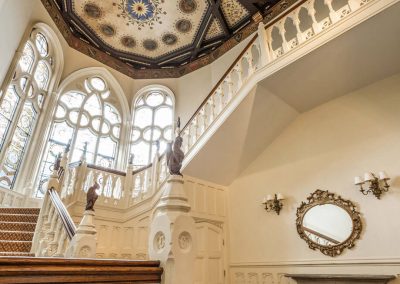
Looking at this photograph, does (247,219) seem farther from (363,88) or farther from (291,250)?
(363,88)

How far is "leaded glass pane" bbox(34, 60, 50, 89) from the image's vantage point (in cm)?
718

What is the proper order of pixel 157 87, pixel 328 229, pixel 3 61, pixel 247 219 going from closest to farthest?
pixel 328 229
pixel 247 219
pixel 3 61
pixel 157 87

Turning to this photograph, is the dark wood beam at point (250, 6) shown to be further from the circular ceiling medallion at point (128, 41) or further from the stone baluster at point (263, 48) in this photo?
the circular ceiling medallion at point (128, 41)

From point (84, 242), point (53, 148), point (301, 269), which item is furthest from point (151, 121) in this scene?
point (301, 269)

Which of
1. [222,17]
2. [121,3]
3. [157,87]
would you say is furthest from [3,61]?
[222,17]

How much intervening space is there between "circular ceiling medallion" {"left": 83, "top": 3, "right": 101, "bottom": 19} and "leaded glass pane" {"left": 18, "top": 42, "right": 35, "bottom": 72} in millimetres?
1887

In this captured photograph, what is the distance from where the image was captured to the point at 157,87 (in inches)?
357

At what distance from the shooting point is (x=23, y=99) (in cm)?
659

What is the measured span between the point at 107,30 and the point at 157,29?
1.49 m

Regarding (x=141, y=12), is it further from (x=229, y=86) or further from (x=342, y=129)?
(x=342, y=129)

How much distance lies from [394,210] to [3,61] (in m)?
7.32

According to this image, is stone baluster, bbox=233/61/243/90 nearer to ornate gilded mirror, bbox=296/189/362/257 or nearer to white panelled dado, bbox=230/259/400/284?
ornate gilded mirror, bbox=296/189/362/257

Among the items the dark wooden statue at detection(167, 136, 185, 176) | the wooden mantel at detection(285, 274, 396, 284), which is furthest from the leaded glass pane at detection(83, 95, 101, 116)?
the dark wooden statue at detection(167, 136, 185, 176)

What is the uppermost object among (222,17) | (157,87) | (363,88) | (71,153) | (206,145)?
(222,17)
